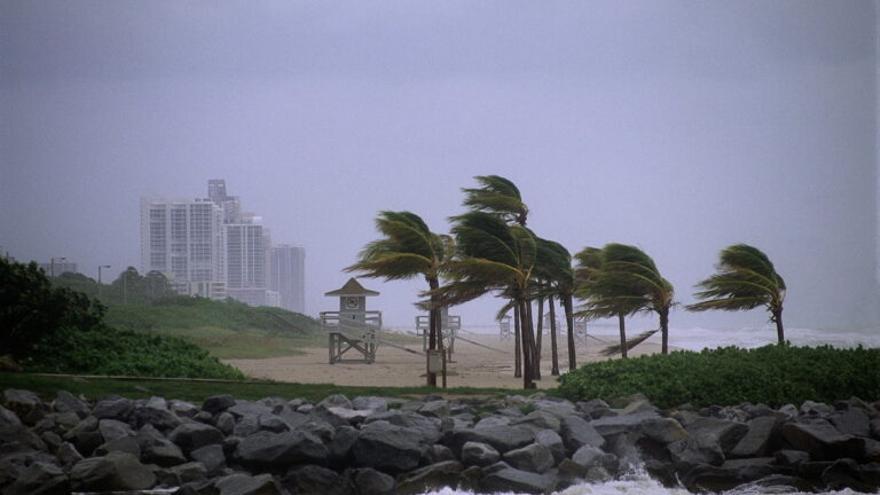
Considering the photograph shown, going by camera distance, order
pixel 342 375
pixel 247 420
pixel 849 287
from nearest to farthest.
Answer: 1. pixel 247 420
2. pixel 849 287
3. pixel 342 375

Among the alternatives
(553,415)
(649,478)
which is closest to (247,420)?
(553,415)

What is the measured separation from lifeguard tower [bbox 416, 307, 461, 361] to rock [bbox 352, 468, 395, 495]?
11.3ft

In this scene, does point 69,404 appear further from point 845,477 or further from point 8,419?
point 845,477

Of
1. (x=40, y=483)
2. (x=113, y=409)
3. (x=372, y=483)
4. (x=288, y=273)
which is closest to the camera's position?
(x=40, y=483)

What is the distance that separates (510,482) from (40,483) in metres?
3.44

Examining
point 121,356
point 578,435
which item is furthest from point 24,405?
point 578,435

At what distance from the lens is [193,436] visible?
7.04 metres

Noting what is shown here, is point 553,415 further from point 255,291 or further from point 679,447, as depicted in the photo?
point 255,291

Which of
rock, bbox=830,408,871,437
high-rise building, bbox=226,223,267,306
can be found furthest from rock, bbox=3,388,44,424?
rock, bbox=830,408,871,437

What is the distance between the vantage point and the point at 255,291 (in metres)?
10.1

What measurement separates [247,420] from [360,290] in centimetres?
334

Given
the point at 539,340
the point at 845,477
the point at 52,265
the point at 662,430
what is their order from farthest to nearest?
the point at 539,340 < the point at 52,265 < the point at 845,477 < the point at 662,430

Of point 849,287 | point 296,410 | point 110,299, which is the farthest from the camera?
point 110,299

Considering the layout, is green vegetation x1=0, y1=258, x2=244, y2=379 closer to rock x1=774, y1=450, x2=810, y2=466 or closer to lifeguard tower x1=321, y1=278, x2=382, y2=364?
lifeguard tower x1=321, y1=278, x2=382, y2=364
